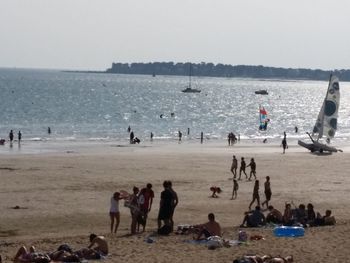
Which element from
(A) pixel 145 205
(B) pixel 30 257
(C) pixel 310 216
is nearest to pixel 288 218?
(C) pixel 310 216

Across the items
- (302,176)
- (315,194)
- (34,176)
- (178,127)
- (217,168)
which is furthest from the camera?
(178,127)

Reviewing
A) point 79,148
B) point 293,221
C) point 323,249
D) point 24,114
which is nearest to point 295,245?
point 323,249

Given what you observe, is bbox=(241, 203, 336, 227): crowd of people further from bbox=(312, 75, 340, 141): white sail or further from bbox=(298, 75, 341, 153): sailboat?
bbox=(312, 75, 340, 141): white sail

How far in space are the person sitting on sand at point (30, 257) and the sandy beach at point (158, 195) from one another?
2.51 ft

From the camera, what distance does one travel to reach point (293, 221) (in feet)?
65.1

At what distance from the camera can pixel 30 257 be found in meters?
14.7

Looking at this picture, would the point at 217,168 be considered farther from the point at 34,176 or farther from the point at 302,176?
the point at 34,176

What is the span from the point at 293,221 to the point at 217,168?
1771 centimetres

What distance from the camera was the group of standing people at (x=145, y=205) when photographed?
18109mm

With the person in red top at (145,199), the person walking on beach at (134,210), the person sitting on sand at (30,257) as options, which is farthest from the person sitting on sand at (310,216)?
the person sitting on sand at (30,257)

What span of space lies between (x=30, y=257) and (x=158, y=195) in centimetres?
1264

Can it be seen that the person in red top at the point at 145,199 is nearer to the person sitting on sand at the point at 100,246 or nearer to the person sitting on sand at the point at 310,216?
the person sitting on sand at the point at 100,246

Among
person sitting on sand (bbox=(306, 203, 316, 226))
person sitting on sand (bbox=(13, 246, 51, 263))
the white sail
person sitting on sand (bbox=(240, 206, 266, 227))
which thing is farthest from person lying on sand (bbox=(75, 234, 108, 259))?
the white sail

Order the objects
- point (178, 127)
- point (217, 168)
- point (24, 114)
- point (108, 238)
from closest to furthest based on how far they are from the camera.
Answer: point (108, 238) < point (217, 168) < point (178, 127) < point (24, 114)
